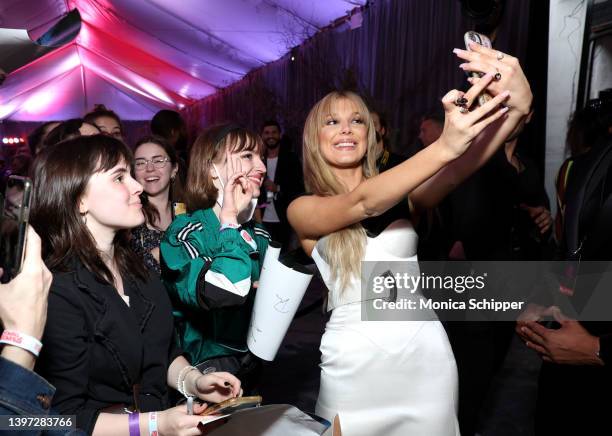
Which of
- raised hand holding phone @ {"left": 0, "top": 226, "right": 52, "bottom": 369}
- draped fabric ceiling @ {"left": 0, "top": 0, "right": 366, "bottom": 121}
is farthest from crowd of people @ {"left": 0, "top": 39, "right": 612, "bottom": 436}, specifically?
draped fabric ceiling @ {"left": 0, "top": 0, "right": 366, "bottom": 121}

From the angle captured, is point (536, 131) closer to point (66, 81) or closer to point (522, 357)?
point (522, 357)

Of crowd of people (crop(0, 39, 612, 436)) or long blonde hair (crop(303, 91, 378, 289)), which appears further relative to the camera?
long blonde hair (crop(303, 91, 378, 289))

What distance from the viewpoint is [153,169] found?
2.71 metres

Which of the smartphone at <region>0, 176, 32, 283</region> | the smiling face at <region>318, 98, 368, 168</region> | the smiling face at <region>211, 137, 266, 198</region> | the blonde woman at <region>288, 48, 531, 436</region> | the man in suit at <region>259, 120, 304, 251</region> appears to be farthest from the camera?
the man in suit at <region>259, 120, 304, 251</region>

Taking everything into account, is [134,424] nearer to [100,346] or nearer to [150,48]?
[100,346]

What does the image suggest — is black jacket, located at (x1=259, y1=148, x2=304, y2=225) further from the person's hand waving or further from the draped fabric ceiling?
the person's hand waving

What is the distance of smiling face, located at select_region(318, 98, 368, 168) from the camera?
1.92 metres

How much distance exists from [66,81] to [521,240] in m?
16.6

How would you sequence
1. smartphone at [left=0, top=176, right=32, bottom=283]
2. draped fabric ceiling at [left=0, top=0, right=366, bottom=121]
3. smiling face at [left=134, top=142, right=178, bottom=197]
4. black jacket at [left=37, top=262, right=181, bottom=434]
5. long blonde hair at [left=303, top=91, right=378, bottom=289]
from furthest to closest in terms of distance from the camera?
draped fabric ceiling at [left=0, top=0, right=366, bottom=121] < smiling face at [left=134, top=142, right=178, bottom=197] < long blonde hair at [left=303, top=91, right=378, bottom=289] < black jacket at [left=37, top=262, right=181, bottom=434] < smartphone at [left=0, top=176, right=32, bottom=283]

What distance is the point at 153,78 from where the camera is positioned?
46.2ft

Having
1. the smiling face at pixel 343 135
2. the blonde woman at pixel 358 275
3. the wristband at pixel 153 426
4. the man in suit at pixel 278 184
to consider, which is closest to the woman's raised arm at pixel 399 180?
the blonde woman at pixel 358 275

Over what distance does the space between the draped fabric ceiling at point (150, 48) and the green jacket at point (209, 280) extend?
17.8 ft

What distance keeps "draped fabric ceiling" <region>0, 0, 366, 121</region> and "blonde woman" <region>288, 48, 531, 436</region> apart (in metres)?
5.25

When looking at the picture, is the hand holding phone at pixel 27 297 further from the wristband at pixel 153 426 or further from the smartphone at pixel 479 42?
the smartphone at pixel 479 42
